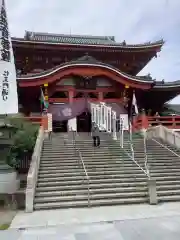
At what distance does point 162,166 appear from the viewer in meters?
13.3

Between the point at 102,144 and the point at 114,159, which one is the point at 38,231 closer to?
the point at 114,159

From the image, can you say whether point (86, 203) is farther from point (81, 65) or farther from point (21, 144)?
point (81, 65)

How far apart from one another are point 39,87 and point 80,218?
12868 mm

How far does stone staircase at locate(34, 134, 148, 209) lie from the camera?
10.1 meters

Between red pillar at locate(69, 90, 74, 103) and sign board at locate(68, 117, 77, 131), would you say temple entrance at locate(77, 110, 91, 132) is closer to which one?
sign board at locate(68, 117, 77, 131)

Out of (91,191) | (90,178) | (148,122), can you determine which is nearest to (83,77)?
(148,122)

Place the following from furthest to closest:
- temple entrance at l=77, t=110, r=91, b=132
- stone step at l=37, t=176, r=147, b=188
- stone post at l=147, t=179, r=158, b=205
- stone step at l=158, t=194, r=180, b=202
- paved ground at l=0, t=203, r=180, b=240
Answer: temple entrance at l=77, t=110, r=91, b=132 < stone step at l=37, t=176, r=147, b=188 < stone step at l=158, t=194, r=180, b=202 < stone post at l=147, t=179, r=158, b=205 < paved ground at l=0, t=203, r=180, b=240

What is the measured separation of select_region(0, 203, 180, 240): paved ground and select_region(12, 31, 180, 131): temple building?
11698 millimetres

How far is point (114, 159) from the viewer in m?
13.7

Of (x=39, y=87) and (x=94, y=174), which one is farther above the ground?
(x=39, y=87)

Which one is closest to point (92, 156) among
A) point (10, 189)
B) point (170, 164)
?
point (170, 164)

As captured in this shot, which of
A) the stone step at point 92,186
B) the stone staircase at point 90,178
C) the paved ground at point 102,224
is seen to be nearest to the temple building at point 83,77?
the stone staircase at point 90,178

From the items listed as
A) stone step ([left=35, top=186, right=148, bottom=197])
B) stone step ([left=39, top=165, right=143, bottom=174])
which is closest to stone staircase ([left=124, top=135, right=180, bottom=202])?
stone step ([left=35, top=186, right=148, bottom=197])

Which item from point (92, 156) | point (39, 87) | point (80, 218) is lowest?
point (80, 218)
